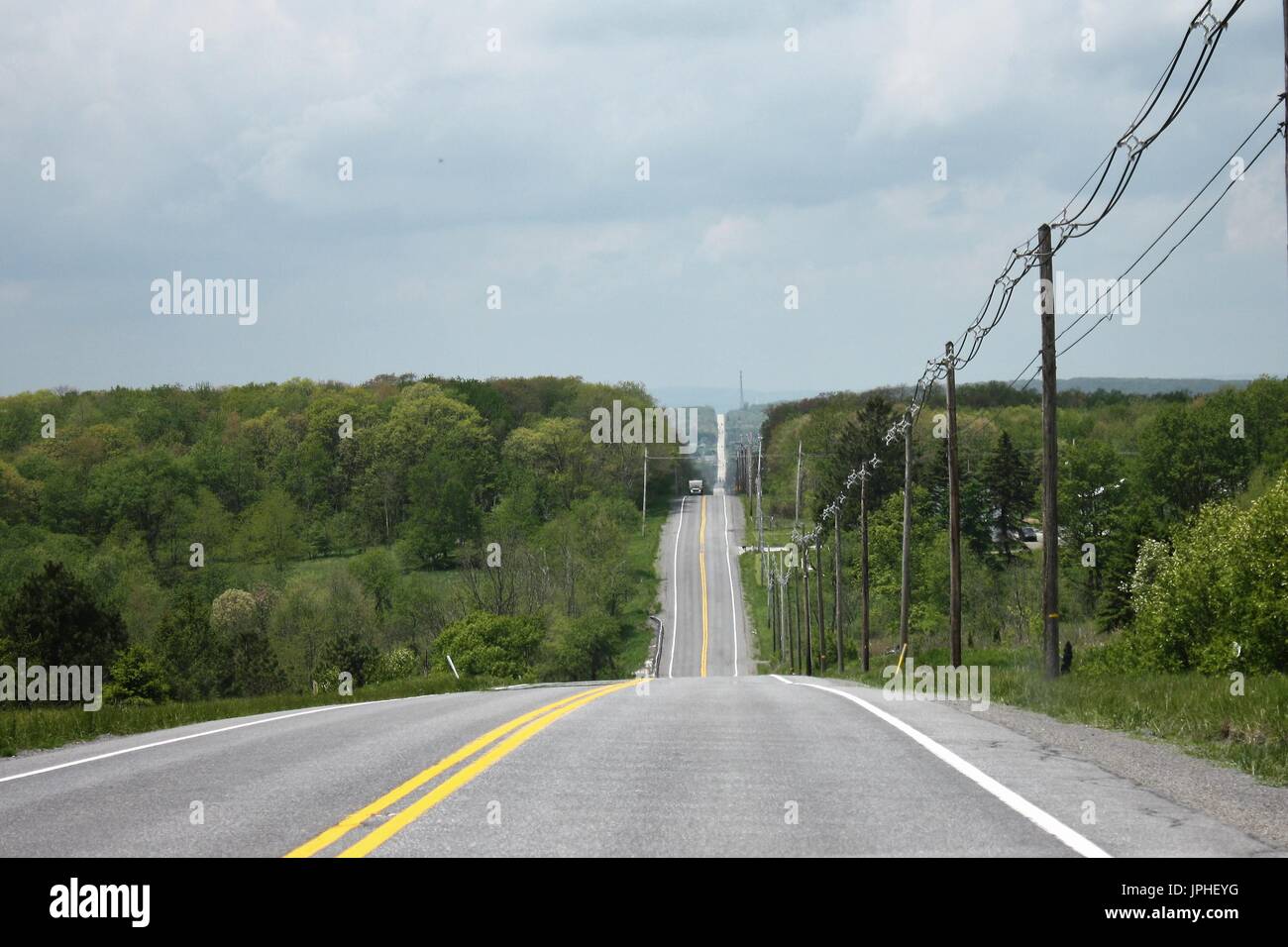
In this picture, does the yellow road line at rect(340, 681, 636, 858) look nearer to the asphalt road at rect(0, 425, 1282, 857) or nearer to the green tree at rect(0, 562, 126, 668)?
the asphalt road at rect(0, 425, 1282, 857)

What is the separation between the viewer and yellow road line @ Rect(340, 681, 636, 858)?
7.14 metres

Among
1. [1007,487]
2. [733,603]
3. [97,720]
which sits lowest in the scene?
[733,603]

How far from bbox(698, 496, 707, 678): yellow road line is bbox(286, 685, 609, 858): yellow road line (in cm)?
5955

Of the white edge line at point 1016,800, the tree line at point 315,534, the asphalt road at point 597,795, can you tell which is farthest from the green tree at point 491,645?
the white edge line at point 1016,800

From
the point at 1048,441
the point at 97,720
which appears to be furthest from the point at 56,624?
the point at 1048,441

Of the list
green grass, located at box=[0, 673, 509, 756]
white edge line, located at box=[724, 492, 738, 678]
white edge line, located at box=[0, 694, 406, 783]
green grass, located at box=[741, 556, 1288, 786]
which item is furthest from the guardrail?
white edge line, located at box=[0, 694, 406, 783]

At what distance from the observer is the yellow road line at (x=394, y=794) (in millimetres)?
7113

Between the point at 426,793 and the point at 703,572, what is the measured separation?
4536 inches

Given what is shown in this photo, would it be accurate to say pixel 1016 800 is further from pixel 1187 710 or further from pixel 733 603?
pixel 733 603

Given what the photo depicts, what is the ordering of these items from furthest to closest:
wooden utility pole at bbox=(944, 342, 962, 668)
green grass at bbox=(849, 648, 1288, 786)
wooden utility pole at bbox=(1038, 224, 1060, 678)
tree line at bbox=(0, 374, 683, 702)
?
tree line at bbox=(0, 374, 683, 702) → wooden utility pole at bbox=(944, 342, 962, 668) → wooden utility pole at bbox=(1038, 224, 1060, 678) → green grass at bbox=(849, 648, 1288, 786)

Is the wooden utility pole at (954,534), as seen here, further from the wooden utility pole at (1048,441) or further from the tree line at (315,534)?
the tree line at (315,534)

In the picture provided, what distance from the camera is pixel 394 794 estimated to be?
8938 millimetres
